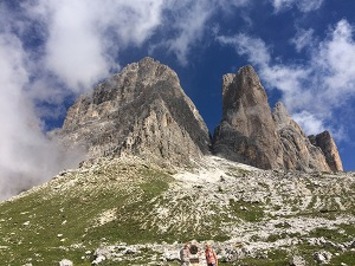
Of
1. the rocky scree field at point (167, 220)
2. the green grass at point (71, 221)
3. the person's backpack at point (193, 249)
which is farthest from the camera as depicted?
the green grass at point (71, 221)

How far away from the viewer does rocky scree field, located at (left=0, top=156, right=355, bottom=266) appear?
70.4 metres

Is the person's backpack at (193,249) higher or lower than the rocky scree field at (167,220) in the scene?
lower

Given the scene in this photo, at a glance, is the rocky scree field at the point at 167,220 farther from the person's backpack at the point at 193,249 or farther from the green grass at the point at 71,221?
the person's backpack at the point at 193,249

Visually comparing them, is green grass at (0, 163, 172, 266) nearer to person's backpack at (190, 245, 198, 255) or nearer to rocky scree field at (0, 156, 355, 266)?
rocky scree field at (0, 156, 355, 266)

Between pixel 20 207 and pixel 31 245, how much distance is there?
47286mm

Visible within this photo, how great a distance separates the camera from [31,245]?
97.9 m

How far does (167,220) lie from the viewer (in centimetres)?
11319

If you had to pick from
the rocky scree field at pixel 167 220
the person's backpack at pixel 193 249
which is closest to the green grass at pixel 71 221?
the rocky scree field at pixel 167 220

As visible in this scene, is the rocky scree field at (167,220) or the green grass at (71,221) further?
the green grass at (71,221)

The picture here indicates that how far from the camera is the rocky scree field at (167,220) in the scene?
70.4m

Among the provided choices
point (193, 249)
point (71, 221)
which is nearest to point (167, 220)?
point (71, 221)

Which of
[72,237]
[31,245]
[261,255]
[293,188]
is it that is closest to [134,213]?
[72,237]

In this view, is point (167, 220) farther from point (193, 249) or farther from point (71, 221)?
point (193, 249)

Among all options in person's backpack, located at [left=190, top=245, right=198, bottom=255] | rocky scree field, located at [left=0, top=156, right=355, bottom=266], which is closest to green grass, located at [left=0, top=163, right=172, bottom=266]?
rocky scree field, located at [left=0, top=156, right=355, bottom=266]
